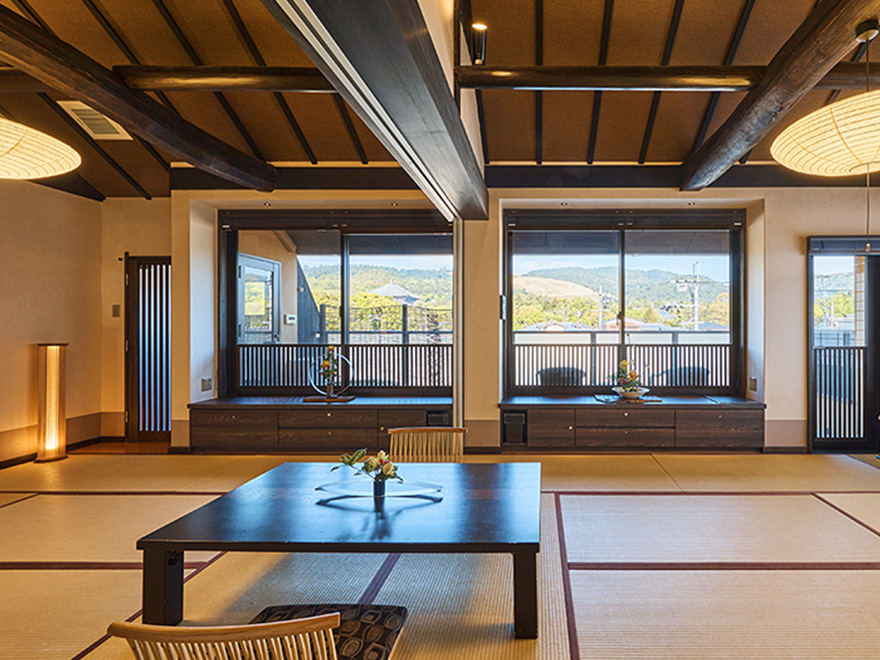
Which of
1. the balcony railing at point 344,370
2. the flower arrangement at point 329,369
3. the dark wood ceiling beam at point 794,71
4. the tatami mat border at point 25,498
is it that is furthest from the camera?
the balcony railing at point 344,370

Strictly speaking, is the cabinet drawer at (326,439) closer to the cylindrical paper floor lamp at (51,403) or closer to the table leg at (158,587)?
the cylindrical paper floor lamp at (51,403)

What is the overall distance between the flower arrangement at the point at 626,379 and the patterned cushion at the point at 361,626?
4808 mm

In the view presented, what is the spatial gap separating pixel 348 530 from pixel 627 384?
4.64 metres

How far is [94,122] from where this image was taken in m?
5.88

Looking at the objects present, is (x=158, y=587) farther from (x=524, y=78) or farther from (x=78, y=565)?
(x=524, y=78)

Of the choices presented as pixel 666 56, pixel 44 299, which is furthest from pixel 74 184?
pixel 666 56

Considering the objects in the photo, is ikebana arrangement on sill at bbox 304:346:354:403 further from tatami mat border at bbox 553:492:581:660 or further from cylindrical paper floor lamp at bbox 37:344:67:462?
tatami mat border at bbox 553:492:581:660

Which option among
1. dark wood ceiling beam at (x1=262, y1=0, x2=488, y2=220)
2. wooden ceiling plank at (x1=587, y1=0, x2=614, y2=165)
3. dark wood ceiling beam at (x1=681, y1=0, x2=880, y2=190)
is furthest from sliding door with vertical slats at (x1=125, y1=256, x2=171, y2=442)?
dark wood ceiling beam at (x1=681, y1=0, x2=880, y2=190)

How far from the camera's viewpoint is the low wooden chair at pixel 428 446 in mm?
4180

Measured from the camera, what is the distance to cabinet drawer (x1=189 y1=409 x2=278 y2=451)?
6.39m

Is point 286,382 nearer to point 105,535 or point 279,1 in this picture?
point 105,535

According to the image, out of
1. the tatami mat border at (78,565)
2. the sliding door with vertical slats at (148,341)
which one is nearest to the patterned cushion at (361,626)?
the tatami mat border at (78,565)

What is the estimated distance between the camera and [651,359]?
6945 millimetres

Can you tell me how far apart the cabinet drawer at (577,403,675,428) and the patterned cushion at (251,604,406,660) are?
448 cm
